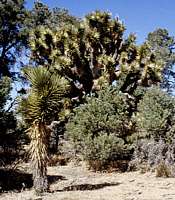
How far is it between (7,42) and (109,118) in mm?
13137

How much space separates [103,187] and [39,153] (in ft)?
9.01

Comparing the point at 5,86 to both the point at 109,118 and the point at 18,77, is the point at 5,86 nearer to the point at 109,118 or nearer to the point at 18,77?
the point at 109,118

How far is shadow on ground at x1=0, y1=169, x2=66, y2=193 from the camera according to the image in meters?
14.4

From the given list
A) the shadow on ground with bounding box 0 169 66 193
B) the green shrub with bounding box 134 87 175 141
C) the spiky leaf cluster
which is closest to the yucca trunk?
the spiky leaf cluster

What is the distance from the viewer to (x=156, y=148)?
18672 millimetres

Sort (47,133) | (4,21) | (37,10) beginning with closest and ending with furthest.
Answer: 1. (47,133)
2. (4,21)
3. (37,10)

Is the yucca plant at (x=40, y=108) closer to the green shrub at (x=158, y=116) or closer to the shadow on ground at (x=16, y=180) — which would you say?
the shadow on ground at (x=16, y=180)

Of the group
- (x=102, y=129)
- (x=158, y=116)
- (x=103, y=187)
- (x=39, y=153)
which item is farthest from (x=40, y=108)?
(x=158, y=116)

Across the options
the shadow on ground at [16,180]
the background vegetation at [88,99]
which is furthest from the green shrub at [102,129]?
the shadow on ground at [16,180]

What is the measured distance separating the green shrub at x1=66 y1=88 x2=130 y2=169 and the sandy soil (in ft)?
3.15

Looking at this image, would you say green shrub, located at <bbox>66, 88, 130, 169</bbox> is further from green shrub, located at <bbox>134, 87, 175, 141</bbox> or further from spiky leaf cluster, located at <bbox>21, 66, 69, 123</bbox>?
spiky leaf cluster, located at <bbox>21, 66, 69, 123</bbox>

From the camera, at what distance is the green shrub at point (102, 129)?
18.5 metres

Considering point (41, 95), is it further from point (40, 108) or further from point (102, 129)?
point (102, 129)

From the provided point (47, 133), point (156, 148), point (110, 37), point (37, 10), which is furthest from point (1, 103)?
point (37, 10)
